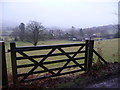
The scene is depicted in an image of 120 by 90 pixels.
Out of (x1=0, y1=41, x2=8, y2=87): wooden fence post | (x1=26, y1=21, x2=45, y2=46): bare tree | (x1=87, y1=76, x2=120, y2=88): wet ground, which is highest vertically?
(x1=26, y1=21, x2=45, y2=46): bare tree

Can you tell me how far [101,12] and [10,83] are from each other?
445 centimetres

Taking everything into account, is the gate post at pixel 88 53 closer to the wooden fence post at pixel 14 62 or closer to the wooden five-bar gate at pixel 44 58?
the wooden five-bar gate at pixel 44 58

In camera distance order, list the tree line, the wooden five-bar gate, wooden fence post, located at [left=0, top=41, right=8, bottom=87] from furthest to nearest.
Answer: the tree line → the wooden five-bar gate → wooden fence post, located at [left=0, top=41, right=8, bottom=87]

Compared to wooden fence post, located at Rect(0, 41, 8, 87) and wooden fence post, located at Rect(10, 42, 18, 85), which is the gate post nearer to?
wooden fence post, located at Rect(10, 42, 18, 85)

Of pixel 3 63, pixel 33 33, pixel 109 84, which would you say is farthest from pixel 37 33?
pixel 109 84

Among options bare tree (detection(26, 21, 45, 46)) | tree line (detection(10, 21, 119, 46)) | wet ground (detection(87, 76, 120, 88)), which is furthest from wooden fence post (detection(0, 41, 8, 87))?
wet ground (detection(87, 76, 120, 88))

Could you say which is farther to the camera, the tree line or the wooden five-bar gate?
the tree line

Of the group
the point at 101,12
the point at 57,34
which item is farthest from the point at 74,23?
the point at 101,12

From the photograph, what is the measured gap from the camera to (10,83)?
8.79ft

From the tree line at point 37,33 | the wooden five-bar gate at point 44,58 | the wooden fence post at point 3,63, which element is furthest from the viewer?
the tree line at point 37,33

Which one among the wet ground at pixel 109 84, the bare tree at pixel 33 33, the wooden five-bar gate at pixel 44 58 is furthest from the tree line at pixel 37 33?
the wet ground at pixel 109 84

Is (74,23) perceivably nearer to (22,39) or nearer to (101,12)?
(101,12)

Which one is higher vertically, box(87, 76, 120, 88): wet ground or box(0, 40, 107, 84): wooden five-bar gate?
box(0, 40, 107, 84): wooden five-bar gate

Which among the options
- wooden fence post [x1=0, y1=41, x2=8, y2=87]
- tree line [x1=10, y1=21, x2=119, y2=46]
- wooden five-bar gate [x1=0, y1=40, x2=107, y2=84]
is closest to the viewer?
wooden fence post [x1=0, y1=41, x2=8, y2=87]
